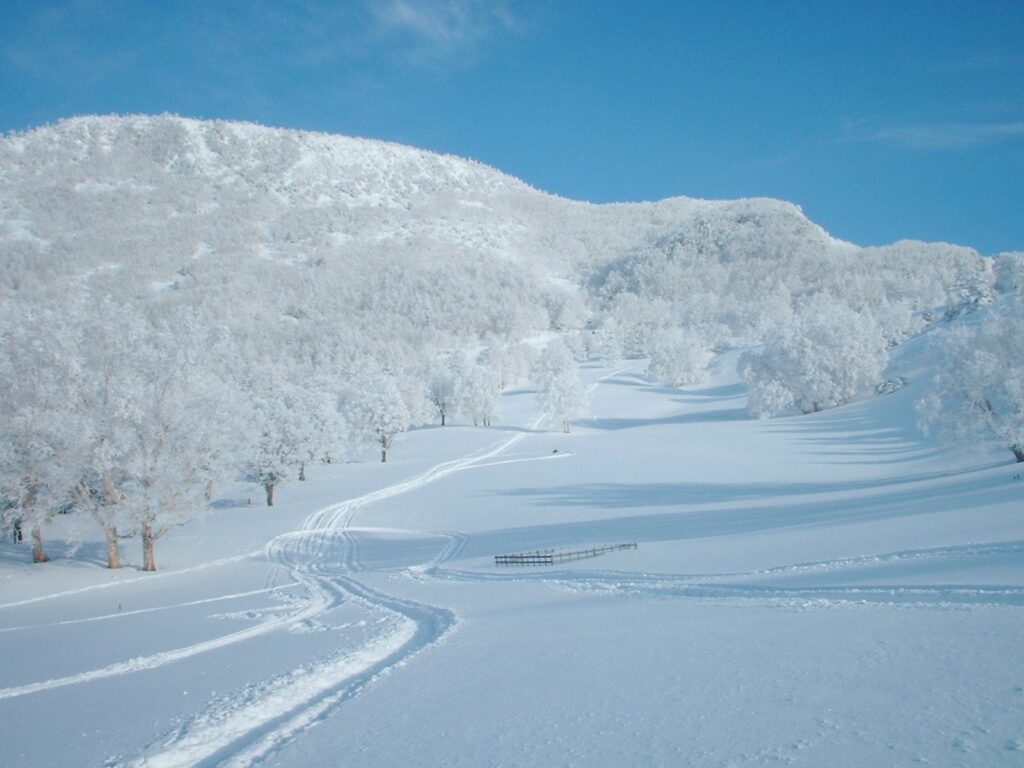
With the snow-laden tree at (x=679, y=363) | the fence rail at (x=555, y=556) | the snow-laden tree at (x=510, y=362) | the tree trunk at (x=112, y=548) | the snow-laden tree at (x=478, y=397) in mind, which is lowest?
the fence rail at (x=555, y=556)

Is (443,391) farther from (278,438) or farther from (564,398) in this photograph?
(278,438)

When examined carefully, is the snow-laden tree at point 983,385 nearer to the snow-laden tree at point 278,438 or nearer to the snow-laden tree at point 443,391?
the snow-laden tree at point 278,438

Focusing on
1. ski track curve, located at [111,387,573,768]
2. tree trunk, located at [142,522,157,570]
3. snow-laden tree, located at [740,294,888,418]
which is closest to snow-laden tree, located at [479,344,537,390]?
snow-laden tree, located at [740,294,888,418]

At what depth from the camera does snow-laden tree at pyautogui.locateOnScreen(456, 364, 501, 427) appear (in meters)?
91.7

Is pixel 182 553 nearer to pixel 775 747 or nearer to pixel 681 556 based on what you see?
pixel 681 556

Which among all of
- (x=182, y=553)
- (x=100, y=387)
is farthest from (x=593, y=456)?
(x=100, y=387)

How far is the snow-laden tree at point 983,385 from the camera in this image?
2786 centimetres

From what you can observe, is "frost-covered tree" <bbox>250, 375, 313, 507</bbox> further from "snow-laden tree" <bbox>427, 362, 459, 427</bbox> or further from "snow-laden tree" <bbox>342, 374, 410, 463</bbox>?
"snow-laden tree" <bbox>427, 362, 459, 427</bbox>

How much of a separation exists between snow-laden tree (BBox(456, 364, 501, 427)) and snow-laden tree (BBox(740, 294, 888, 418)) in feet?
121

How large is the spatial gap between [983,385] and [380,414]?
53483 mm

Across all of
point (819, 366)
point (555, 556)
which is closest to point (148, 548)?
point (555, 556)

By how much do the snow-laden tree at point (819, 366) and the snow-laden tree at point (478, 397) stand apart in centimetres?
3693

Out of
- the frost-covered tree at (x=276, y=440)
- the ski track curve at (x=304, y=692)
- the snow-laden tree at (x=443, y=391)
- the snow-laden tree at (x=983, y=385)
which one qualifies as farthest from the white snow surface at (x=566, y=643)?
the snow-laden tree at (x=443, y=391)

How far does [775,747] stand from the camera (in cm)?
525
